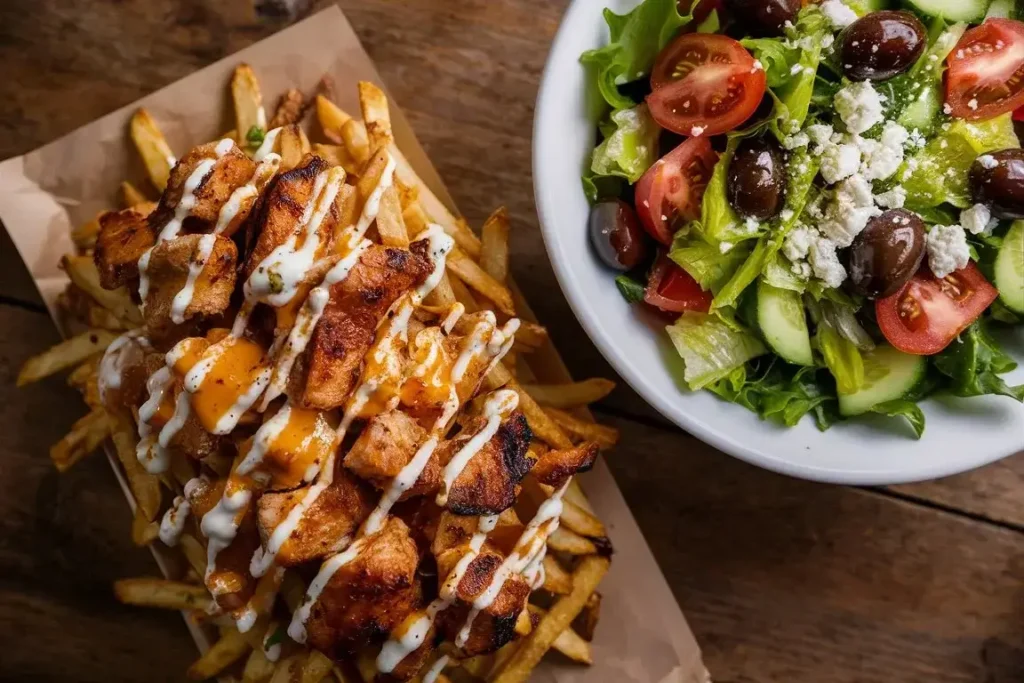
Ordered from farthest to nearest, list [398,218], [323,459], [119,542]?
[119,542] < [398,218] < [323,459]

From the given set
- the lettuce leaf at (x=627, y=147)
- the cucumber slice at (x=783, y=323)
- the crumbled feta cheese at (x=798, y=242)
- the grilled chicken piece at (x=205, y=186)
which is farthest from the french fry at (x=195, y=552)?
the crumbled feta cheese at (x=798, y=242)

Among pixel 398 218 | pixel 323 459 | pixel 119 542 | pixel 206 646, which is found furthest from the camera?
pixel 119 542

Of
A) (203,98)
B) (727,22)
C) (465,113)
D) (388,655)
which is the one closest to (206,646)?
(388,655)

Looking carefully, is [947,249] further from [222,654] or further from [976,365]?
[222,654]

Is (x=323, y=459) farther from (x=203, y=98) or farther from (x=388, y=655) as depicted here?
(x=203, y=98)

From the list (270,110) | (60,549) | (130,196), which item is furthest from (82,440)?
(270,110)

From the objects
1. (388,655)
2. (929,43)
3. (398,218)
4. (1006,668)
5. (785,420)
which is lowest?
(1006,668)

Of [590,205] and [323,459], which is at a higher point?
[590,205]
